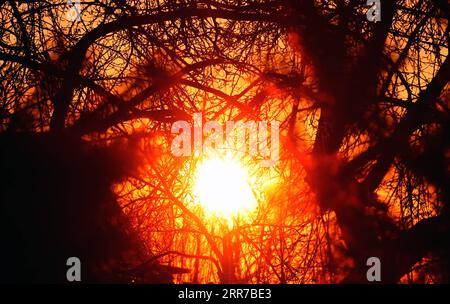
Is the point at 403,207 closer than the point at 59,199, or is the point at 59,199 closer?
the point at 59,199

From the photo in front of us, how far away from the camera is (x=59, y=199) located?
4.04 m

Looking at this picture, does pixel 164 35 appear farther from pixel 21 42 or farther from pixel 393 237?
pixel 393 237

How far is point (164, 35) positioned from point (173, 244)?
199 cm

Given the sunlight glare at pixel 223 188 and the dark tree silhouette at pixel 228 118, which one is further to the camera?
the sunlight glare at pixel 223 188

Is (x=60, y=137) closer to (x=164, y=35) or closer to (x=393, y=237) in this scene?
(x=164, y=35)

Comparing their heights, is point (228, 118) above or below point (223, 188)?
above

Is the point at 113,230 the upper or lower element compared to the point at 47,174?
lower

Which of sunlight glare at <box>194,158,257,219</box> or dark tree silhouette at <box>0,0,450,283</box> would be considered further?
sunlight glare at <box>194,158,257,219</box>

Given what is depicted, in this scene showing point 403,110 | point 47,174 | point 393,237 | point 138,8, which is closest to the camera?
point 47,174

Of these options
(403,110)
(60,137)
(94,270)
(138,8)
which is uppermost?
(138,8)

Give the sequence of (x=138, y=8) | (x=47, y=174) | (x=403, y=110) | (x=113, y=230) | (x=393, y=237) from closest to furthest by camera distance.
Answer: (x=47, y=174)
(x=113, y=230)
(x=393, y=237)
(x=403, y=110)
(x=138, y=8)

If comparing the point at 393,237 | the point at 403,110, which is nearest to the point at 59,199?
the point at 393,237

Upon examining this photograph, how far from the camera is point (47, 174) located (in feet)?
13.2

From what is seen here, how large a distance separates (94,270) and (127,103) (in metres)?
1.39
